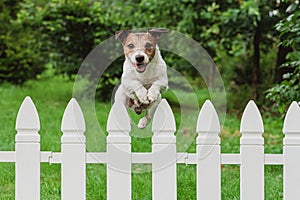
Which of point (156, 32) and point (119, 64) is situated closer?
point (156, 32)

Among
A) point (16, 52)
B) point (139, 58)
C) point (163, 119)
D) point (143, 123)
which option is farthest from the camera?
point (16, 52)

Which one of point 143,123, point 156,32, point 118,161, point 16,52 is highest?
point 16,52

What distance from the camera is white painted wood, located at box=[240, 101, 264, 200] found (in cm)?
242

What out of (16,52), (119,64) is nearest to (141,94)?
(119,64)

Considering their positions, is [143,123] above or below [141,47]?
below

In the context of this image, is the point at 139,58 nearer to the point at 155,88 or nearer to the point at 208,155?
the point at 155,88

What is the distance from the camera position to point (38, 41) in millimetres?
8344

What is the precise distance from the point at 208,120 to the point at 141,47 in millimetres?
662

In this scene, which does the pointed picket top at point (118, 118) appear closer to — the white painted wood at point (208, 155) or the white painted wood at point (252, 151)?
the white painted wood at point (208, 155)

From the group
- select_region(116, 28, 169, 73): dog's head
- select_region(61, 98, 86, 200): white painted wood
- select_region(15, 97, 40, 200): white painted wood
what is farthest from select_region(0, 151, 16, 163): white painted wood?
select_region(116, 28, 169, 73): dog's head

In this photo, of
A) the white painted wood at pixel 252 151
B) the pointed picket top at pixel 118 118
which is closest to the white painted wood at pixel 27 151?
the pointed picket top at pixel 118 118

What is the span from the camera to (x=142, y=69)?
193 centimetres

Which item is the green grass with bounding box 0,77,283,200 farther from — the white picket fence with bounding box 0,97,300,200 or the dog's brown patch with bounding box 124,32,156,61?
the dog's brown patch with bounding box 124,32,156,61

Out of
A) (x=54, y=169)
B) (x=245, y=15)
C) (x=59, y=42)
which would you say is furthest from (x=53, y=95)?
(x=54, y=169)
